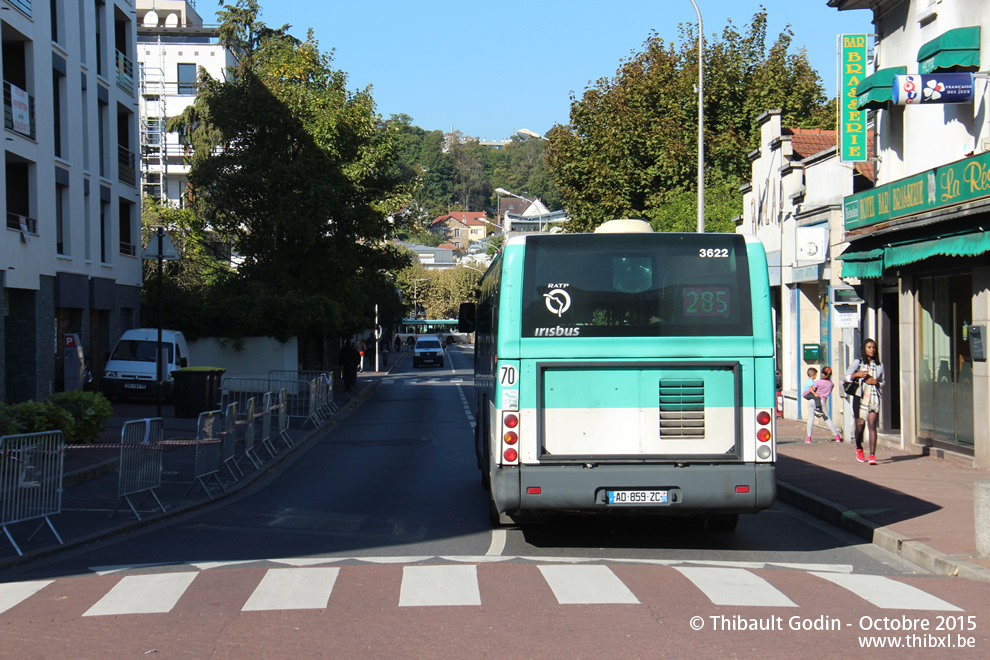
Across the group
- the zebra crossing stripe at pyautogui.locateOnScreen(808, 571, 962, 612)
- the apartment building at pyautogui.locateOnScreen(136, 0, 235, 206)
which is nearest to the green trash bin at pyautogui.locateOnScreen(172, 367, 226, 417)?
the zebra crossing stripe at pyautogui.locateOnScreen(808, 571, 962, 612)

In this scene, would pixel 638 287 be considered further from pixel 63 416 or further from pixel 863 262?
pixel 863 262

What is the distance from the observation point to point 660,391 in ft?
27.9

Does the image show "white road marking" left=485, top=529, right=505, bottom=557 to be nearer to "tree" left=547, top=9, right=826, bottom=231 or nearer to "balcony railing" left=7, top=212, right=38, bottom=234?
"balcony railing" left=7, top=212, right=38, bottom=234

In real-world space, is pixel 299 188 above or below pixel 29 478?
above

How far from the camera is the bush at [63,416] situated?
12.9 metres

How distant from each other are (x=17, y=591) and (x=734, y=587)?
5.20 meters

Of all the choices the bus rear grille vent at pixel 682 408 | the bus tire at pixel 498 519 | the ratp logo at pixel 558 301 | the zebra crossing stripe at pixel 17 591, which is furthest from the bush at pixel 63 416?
the bus rear grille vent at pixel 682 408

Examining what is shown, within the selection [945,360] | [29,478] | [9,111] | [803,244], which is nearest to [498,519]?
[29,478]

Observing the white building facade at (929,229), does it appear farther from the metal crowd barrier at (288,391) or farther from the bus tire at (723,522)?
the metal crowd barrier at (288,391)

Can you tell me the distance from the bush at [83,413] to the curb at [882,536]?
10270mm

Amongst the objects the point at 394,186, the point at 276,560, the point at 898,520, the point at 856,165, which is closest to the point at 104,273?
the point at 394,186

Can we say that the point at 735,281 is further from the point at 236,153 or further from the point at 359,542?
the point at 236,153

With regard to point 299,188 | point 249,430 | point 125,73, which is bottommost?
point 249,430

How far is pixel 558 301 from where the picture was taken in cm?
855
